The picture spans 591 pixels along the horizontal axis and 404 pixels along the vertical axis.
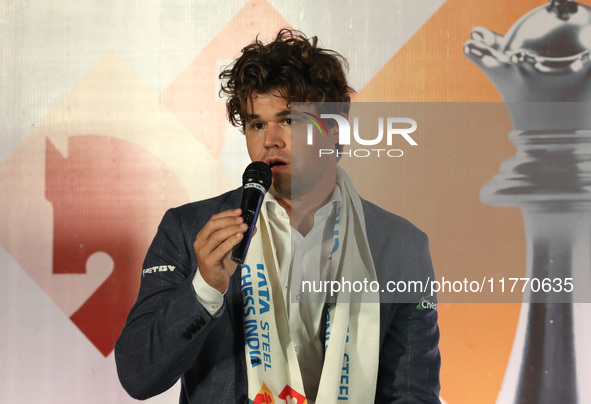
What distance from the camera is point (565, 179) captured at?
2160mm

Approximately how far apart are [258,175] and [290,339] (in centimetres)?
49

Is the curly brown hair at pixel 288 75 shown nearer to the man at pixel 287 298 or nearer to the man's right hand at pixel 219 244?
the man at pixel 287 298

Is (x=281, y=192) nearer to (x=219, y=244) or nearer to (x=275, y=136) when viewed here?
(x=275, y=136)

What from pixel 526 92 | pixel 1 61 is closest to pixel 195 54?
pixel 1 61

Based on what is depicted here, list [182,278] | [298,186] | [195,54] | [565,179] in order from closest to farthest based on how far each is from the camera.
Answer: [182,278] < [298,186] < [565,179] < [195,54]

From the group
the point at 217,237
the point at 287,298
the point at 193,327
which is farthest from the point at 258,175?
the point at 287,298

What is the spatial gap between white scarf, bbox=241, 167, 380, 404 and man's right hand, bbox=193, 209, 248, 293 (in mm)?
318

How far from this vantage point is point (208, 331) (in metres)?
1.32

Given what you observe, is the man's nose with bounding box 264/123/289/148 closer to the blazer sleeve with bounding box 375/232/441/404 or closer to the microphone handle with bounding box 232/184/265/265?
the microphone handle with bounding box 232/184/265/265

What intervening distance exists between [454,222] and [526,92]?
1.82ft

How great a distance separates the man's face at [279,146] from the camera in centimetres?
159

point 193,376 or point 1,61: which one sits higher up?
point 1,61

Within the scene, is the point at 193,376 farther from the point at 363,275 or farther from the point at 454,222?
the point at 454,222

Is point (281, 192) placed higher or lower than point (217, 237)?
higher
